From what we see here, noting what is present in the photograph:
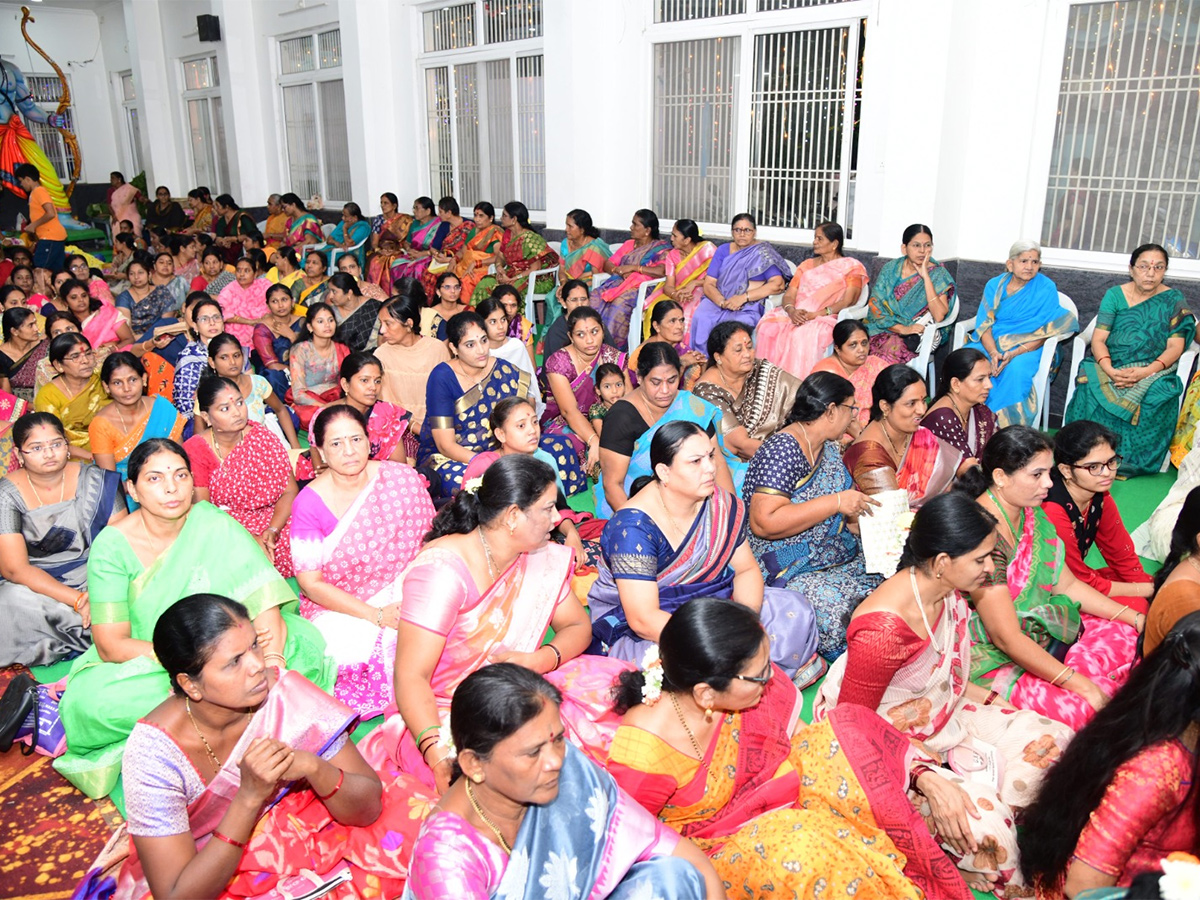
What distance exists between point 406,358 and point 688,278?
7.57 feet

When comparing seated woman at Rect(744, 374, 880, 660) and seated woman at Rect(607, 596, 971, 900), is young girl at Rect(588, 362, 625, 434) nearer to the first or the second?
seated woman at Rect(744, 374, 880, 660)

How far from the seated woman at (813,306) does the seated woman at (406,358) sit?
2.14 m

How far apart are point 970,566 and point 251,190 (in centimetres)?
1222

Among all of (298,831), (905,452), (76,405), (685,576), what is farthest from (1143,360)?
(76,405)

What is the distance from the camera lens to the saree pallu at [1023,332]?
5.20 metres

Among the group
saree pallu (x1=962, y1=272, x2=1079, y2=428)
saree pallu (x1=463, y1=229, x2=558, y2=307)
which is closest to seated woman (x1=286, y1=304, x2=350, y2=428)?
saree pallu (x1=463, y1=229, x2=558, y2=307)

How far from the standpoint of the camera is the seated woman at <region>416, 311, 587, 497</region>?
418 centimetres

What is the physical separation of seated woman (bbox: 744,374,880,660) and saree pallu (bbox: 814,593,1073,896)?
65 centimetres

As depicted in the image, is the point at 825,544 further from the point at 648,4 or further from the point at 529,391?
the point at 648,4

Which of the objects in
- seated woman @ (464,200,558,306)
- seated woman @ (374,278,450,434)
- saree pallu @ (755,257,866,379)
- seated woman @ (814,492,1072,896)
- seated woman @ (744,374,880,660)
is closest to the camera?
seated woman @ (814,492,1072,896)

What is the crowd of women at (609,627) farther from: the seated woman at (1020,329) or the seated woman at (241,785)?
the seated woman at (1020,329)

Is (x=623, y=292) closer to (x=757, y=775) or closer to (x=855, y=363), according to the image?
(x=855, y=363)

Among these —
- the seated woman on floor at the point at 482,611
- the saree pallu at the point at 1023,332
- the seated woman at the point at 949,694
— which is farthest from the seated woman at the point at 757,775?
the saree pallu at the point at 1023,332

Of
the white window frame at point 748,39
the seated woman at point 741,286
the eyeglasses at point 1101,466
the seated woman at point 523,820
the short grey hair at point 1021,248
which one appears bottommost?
the seated woman at point 523,820
